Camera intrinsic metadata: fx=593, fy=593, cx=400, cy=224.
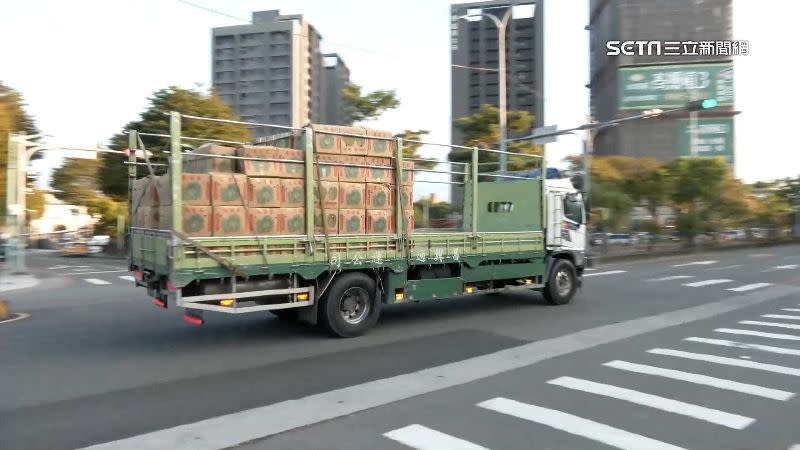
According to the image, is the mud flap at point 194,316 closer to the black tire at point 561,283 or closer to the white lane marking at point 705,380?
the white lane marking at point 705,380

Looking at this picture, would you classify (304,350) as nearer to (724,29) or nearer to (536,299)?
(536,299)

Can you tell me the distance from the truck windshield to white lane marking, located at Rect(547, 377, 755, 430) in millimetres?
6350

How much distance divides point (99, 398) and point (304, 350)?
8.88ft

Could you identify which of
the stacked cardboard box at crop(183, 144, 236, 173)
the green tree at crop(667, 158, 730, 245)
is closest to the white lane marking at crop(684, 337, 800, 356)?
the stacked cardboard box at crop(183, 144, 236, 173)

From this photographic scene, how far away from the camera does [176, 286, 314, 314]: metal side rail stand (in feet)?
23.8

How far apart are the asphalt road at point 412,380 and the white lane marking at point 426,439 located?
2 centimetres

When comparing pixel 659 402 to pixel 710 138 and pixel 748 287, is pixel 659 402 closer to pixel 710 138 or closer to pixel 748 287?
pixel 748 287

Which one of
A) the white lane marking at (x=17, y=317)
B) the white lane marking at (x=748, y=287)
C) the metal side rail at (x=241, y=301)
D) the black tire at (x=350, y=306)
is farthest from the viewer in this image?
the white lane marking at (x=748, y=287)

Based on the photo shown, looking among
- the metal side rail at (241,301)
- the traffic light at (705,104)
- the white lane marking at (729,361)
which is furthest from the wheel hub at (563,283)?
the traffic light at (705,104)

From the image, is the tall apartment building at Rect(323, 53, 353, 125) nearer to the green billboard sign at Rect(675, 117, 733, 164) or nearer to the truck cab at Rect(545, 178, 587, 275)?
the truck cab at Rect(545, 178, 587, 275)

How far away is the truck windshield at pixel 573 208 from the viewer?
40.7ft

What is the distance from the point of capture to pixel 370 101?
80.0ft

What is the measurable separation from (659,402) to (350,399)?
298 cm

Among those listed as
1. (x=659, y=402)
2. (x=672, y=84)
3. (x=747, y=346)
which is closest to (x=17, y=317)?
(x=659, y=402)
